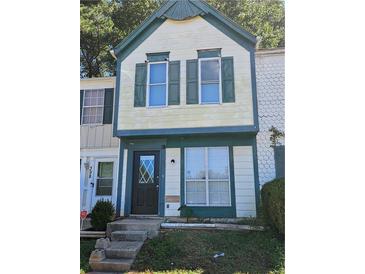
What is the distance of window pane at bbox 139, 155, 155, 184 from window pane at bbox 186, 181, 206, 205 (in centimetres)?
92

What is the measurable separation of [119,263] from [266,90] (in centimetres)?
534

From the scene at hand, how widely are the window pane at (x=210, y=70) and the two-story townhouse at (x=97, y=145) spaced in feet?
8.95

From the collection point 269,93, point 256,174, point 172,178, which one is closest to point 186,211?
point 172,178

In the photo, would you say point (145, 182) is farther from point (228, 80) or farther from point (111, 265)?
point (228, 80)

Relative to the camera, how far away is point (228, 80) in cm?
650

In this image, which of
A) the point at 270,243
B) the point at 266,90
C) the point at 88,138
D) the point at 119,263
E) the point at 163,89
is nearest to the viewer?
the point at 119,263

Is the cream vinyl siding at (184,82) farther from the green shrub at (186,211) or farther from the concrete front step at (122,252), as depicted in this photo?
the concrete front step at (122,252)

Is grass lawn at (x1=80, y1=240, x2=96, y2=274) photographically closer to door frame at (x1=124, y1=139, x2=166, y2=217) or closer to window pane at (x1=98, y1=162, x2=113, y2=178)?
door frame at (x1=124, y1=139, x2=166, y2=217)

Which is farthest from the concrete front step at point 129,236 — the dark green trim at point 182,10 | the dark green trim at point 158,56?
the dark green trim at point 182,10

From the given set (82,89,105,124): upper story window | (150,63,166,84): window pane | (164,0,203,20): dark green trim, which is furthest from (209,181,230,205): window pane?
(164,0,203,20): dark green trim
